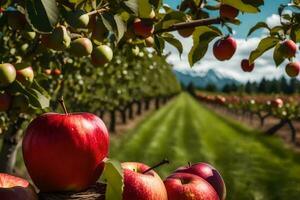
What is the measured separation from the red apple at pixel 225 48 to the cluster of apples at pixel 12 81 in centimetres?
107

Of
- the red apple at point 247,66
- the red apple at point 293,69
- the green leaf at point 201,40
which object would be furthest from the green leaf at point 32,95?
the red apple at point 293,69

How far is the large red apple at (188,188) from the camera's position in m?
2.40

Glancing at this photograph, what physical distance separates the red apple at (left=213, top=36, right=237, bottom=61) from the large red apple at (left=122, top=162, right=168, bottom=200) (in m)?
0.95

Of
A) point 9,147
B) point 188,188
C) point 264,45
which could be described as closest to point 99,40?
point 188,188

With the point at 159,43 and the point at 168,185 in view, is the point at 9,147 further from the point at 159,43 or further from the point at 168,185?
the point at 168,185

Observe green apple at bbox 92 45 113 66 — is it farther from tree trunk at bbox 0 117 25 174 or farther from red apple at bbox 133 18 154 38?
tree trunk at bbox 0 117 25 174

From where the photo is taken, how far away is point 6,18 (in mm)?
2711

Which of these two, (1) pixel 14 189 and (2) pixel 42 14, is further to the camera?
(1) pixel 14 189

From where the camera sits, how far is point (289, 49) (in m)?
2.88

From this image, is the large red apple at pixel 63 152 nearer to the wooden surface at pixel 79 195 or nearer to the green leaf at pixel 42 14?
the wooden surface at pixel 79 195

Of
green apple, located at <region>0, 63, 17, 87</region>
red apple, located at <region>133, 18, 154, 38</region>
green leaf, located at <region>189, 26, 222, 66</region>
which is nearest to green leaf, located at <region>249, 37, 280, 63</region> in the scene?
green leaf, located at <region>189, 26, 222, 66</region>

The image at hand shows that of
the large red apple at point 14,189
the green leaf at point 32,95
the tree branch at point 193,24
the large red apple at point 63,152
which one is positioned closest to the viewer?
the large red apple at point 14,189

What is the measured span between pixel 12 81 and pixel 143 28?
27.4 inches

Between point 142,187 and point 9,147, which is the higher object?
point 142,187
